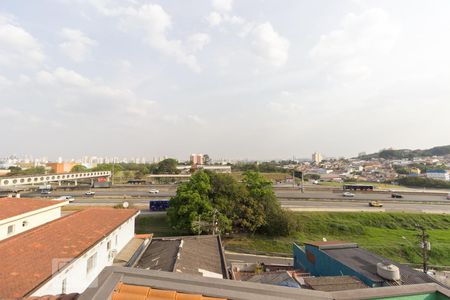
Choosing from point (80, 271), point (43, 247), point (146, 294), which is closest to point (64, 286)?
point (80, 271)

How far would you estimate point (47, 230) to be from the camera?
11.5 m

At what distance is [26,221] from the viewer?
13648 millimetres

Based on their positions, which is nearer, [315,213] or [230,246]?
[230,246]

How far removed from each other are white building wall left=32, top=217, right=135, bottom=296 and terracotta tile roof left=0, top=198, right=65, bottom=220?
201 inches

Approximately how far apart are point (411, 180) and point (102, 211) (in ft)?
235

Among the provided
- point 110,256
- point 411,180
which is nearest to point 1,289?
point 110,256

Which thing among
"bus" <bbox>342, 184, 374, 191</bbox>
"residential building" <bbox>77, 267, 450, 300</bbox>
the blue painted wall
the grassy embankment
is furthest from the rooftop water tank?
"bus" <bbox>342, 184, 374, 191</bbox>

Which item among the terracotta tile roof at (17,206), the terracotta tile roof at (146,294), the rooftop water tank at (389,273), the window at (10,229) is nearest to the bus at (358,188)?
the rooftop water tank at (389,273)

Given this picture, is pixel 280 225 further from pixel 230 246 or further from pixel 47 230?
pixel 47 230

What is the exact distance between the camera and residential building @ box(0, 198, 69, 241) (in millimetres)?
12189

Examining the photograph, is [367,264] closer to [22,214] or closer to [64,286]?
A: [64,286]

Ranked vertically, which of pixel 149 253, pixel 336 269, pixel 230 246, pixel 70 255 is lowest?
pixel 230 246

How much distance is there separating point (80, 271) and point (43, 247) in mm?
1699

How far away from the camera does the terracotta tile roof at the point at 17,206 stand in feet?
42.0
